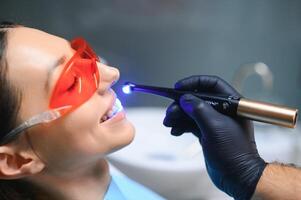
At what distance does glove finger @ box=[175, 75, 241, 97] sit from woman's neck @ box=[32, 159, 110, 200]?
11.6 inches

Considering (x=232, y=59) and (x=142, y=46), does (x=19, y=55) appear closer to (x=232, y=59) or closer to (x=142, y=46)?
(x=142, y=46)

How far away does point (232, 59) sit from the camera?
185 cm

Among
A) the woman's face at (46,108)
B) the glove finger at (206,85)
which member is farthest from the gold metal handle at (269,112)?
the woman's face at (46,108)

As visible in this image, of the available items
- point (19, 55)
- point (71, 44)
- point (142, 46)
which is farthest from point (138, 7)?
point (19, 55)

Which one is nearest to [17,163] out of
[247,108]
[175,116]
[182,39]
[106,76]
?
[106,76]

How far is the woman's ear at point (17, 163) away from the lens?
0.81 m

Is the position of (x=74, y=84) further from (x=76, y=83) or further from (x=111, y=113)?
(x=111, y=113)

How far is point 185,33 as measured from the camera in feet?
6.05

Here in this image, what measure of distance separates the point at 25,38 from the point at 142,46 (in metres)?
1.10

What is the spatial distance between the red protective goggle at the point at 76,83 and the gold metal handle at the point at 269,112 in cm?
34

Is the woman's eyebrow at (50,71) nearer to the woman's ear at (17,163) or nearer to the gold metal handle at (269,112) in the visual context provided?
the woman's ear at (17,163)

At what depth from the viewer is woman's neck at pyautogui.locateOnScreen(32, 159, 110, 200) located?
0.91 meters

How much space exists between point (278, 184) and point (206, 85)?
0.31m

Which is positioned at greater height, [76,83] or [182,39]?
[76,83]
